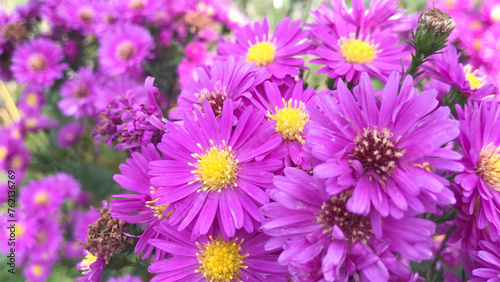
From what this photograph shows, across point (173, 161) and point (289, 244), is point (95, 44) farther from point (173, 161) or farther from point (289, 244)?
point (289, 244)

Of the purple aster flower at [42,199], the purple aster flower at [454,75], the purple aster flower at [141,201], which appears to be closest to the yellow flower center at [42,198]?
the purple aster flower at [42,199]

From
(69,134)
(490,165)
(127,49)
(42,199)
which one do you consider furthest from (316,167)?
(69,134)

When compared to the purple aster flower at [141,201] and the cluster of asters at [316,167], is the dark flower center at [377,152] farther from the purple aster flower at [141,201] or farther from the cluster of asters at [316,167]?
the purple aster flower at [141,201]

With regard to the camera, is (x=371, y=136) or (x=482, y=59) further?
(x=482, y=59)

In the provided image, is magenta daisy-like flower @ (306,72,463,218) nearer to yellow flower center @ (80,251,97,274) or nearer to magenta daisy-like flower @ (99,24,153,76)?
yellow flower center @ (80,251,97,274)

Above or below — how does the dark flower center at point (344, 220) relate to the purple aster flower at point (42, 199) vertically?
below

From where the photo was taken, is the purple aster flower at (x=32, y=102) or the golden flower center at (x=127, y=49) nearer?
the golden flower center at (x=127, y=49)

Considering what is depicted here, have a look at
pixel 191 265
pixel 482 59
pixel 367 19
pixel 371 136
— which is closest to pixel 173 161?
pixel 191 265
